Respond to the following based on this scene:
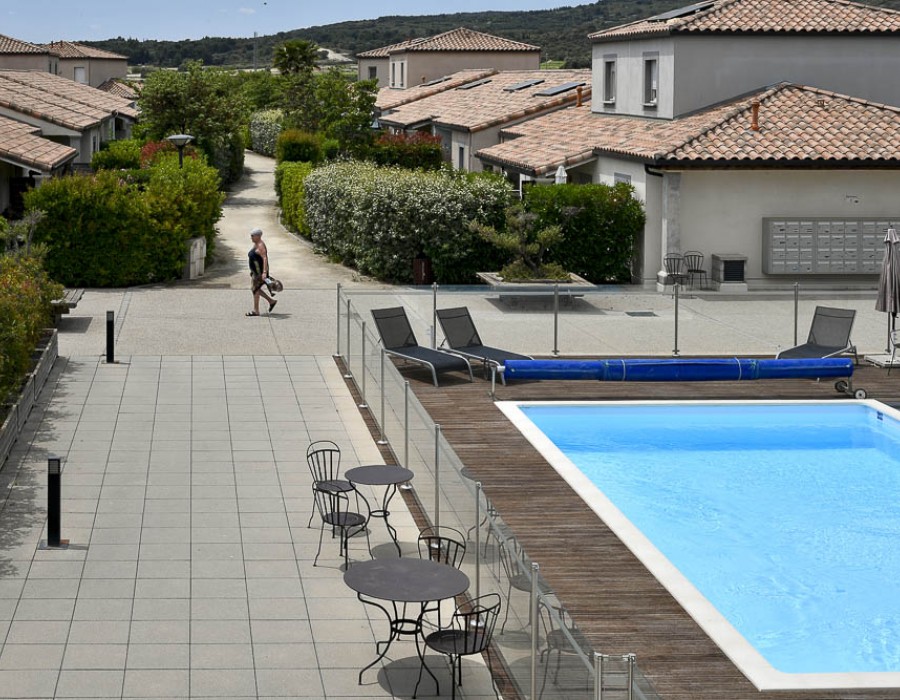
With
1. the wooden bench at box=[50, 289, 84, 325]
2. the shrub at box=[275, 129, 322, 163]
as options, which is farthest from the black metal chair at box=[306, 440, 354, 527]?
the shrub at box=[275, 129, 322, 163]

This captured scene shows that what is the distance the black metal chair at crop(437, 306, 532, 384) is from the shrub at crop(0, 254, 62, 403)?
18.8 ft

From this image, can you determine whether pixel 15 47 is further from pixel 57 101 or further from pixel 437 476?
pixel 437 476

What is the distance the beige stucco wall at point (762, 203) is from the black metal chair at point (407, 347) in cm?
1031

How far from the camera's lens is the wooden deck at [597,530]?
9.26 m

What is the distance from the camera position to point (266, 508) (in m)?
13.4

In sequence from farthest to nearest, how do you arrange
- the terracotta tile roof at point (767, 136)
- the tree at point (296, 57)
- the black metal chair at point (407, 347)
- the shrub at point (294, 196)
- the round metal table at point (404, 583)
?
the tree at point (296, 57) → the shrub at point (294, 196) → the terracotta tile roof at point (767, 136) → the black metal chair at point (407, 347) → the round metal table at point (404, 583)

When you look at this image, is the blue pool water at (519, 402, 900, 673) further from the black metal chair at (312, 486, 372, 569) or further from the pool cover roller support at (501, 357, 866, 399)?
the black metal chair at (312, 486, 372, 569)

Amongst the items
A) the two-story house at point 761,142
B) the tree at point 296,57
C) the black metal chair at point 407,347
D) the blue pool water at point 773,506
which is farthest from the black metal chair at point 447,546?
the tree at point 296,57

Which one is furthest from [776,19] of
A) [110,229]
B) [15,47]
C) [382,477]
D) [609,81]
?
[15,47]

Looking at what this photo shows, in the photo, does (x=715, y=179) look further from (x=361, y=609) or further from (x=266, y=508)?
(x=361, y=609)

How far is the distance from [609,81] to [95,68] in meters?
74.1

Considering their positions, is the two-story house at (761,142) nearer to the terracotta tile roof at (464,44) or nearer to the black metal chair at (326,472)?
the black metal chair at (326,472)

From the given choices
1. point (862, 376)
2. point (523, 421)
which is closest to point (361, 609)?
point (523, 421)

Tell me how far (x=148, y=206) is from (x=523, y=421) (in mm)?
13514
